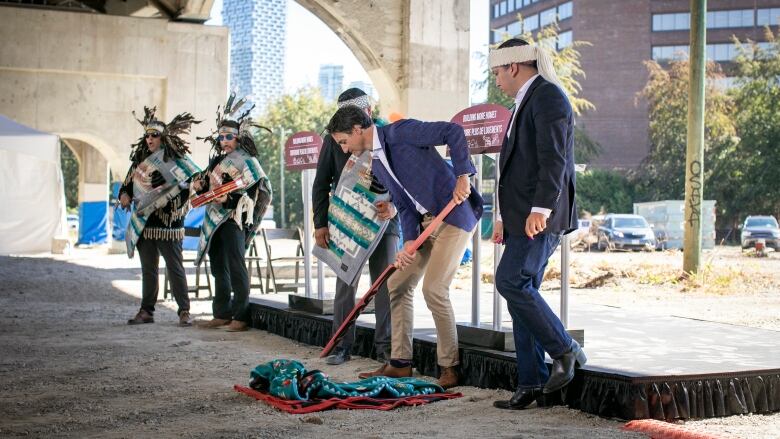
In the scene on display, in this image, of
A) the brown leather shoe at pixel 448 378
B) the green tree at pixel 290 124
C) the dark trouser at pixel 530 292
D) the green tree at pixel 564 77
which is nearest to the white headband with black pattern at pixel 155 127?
the brown leather shoe at pixel 448 378

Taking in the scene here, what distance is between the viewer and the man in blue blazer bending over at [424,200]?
5.55m

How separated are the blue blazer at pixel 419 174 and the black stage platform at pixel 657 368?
0.83 meters

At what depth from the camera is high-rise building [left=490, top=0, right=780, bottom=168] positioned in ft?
197

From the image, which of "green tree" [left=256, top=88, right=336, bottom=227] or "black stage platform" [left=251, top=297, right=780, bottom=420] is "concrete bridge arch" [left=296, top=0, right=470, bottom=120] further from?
"green tree" [left=256, top=88, right=336, bottom=227]

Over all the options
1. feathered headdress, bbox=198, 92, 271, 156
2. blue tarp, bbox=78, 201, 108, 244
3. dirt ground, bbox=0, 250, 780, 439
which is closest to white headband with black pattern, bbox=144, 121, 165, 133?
feathered headdress, bbox=198, 92, 271, 156

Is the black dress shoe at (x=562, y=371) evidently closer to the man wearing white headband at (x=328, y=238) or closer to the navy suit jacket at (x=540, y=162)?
the navy suit jacket at (x=540, y=162)

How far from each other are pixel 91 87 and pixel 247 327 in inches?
589

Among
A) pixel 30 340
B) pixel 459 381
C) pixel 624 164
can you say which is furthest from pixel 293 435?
pixel 624 164

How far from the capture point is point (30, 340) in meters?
8.27

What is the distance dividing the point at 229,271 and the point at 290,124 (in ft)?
168

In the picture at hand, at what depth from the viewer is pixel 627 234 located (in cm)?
2914

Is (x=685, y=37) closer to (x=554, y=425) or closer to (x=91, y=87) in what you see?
(x=91, y=87)

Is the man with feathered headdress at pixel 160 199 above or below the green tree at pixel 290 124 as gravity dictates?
below

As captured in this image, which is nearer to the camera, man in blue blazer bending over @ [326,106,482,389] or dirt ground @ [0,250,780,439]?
dirt ground @ [0,250,780,439]
